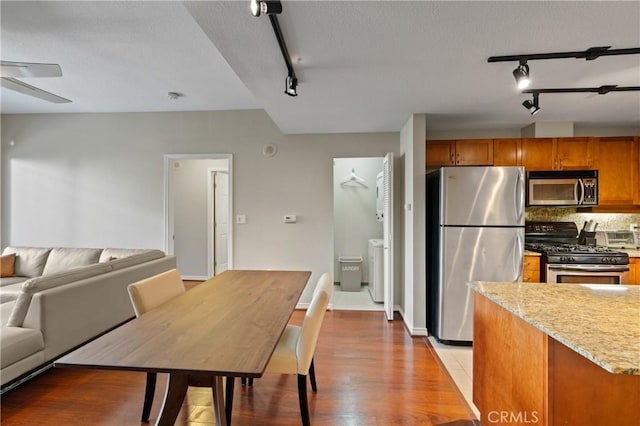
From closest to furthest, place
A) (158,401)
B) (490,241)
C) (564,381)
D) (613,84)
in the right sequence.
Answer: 1. (564,381)
2. (158,401)
3. (613,84)
4. (490,241)

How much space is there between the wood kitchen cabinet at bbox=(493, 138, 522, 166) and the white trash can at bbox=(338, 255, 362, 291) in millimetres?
2489

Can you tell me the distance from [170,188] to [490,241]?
4.08m

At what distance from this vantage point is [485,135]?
13.3ft

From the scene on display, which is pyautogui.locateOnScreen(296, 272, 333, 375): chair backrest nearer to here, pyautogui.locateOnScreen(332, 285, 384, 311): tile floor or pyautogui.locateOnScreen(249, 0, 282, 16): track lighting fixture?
pyautogui.locateOnScreen(249, 0, 282, 16): track lighting fixture

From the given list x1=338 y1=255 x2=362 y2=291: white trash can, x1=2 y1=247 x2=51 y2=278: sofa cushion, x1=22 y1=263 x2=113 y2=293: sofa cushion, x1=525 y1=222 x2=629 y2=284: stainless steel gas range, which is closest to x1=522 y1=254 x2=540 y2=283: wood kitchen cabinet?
x1=525 y1=222 x2=629 y2=284: stainless steel gas range

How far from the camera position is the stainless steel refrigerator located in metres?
2.96

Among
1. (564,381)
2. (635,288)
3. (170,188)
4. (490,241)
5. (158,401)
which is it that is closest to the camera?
(564,381)

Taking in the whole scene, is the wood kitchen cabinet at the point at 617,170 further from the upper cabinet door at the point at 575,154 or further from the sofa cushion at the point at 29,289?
the sofa cushion at the point at 29,289

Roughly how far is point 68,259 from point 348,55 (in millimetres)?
3872

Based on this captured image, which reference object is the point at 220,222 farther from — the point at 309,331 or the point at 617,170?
the point at 617,170

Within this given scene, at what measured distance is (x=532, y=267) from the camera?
317cm

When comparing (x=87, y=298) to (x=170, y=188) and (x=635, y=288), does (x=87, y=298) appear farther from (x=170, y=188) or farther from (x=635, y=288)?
(x=635, y=288)

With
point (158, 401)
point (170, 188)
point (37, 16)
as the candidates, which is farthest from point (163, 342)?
point (170, 188)

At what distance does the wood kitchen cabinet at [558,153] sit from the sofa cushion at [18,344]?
4752 millimetres
